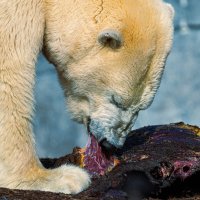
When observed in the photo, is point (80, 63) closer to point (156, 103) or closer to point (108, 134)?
point (108, 134)

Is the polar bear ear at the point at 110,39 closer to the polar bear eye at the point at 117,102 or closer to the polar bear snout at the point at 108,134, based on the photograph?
the polar bear eye at the point at 117,102

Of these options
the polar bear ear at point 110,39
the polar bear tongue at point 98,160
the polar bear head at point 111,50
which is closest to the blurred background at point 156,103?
the polar bear tongue at point 98,160

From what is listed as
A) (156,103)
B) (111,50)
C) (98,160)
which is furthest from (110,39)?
(156,103)

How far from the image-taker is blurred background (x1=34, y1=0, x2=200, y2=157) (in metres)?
10.1

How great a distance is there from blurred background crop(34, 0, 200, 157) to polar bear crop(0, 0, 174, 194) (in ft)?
14.8

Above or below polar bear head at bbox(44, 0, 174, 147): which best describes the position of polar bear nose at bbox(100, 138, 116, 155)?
below

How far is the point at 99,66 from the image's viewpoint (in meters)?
5.36

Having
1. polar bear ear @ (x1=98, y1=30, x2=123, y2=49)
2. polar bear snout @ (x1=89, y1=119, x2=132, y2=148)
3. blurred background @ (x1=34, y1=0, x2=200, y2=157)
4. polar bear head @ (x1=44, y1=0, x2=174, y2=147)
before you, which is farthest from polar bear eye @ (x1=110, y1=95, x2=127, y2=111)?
blurred background @ (x1=34, y1=0, x2=200, y2=157)

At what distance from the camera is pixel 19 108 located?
514 centimetres

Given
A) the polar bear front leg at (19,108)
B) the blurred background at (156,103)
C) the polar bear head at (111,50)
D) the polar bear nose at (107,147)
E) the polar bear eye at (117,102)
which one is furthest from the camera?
the blurred background at (156,103)

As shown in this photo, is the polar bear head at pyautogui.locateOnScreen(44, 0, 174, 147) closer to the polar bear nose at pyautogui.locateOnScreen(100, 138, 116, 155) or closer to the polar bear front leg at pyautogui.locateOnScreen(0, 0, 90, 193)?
the polar bear nose at pyautogui.locateOnScreen(100, 138, 116, 155)

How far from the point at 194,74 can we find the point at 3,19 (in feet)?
17.9

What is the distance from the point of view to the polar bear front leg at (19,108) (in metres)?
5.11

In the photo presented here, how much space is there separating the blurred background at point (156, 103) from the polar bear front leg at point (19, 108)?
4823 millimetres
